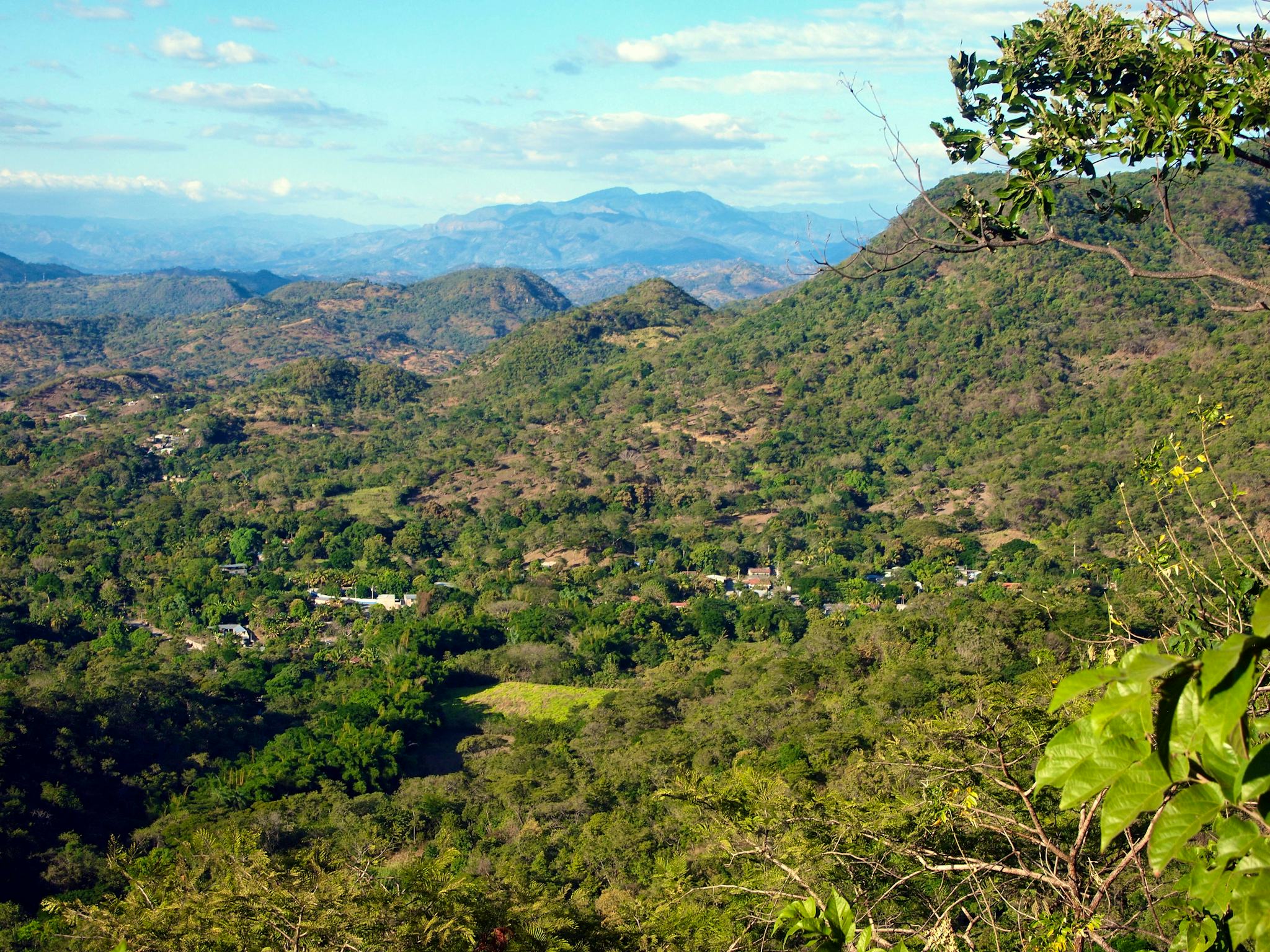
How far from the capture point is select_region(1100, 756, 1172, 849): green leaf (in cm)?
130

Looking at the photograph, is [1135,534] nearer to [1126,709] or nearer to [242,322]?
[1126,709]

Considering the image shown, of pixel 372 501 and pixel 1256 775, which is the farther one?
pixel 372 501

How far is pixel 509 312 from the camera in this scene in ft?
390

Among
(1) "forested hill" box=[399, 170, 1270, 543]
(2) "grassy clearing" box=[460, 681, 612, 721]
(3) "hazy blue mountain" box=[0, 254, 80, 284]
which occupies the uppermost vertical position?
(3) "hazy blue mountain" box=[0, 254, 80, 284]

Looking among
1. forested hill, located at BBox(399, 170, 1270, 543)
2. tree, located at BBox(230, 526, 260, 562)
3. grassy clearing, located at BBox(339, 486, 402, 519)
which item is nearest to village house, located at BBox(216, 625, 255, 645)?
tree, located at BBox(230, 526, 260, 562)

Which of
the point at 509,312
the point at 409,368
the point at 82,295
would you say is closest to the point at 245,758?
the point at 409,368

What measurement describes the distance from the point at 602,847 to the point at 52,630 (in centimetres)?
2177

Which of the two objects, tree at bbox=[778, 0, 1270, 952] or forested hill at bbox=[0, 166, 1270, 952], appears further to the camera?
forested hill at bbox=[0, 166, 1270, 952]

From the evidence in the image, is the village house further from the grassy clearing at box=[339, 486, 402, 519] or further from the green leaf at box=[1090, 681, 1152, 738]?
the green leaf at box=[1090, 681, 1152, 738]

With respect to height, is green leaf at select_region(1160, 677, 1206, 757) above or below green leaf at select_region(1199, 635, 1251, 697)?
below

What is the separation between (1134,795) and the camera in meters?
1.35

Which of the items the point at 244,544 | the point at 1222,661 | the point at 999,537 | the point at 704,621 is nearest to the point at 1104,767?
the point at 1222,661

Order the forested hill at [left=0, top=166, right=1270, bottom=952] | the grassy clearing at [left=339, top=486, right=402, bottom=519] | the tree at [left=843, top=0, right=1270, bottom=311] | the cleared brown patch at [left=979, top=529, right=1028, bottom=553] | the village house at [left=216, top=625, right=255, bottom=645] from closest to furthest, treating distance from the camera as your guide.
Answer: the tree at [left=843, top=0, right=1270, bottom=311] < the forested hill at [left=0, top=166, right=1270, bottom=952] < the village house at [left=216, top=625, right=255, bottom=645] < the cleared brown patch at [left=979, top=529, right=1028, bottom=553] < the grassy clearing at [left=339, top=486, right=402, bottom=519]

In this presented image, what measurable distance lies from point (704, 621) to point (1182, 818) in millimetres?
26944
